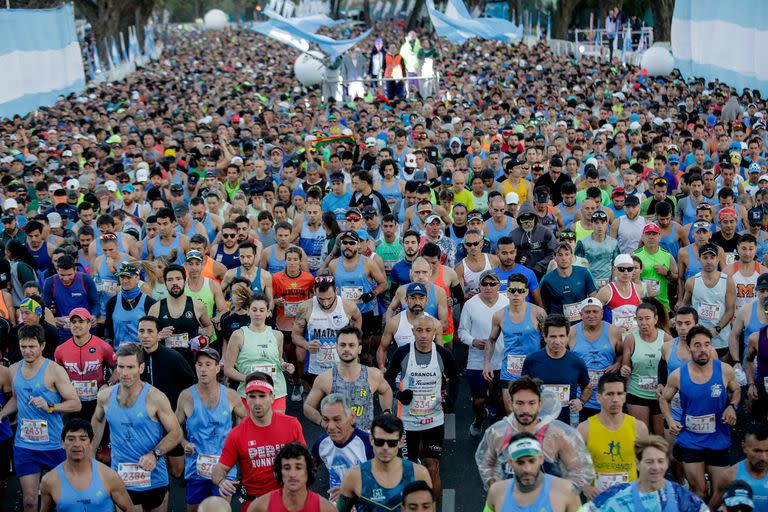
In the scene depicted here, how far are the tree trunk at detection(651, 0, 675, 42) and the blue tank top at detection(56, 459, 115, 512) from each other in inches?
1649

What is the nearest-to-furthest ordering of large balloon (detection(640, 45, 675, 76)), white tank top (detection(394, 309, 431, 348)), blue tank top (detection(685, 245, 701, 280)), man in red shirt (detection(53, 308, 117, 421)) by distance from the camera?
man in red shirt (detection(53, 308, 117, 421)), white tank top (detection(394, 309, 431, 348)), blue tank top (detection(685, 245, 701, 280)), large balloon (detection(640, 45, 675, 76))

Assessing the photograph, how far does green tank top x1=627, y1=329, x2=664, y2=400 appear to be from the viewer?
27.9 ft

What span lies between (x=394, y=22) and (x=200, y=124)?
3144 inches

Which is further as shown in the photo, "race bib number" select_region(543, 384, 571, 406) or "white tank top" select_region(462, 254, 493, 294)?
"white tank top" select_region(462, 254, 493, 294)

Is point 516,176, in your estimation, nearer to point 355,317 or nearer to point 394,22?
point 355,317

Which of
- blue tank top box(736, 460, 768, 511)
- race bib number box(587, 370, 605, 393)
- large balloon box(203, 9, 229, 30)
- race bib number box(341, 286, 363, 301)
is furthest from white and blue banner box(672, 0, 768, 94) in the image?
large balloon box(203, 9, 229, 30)

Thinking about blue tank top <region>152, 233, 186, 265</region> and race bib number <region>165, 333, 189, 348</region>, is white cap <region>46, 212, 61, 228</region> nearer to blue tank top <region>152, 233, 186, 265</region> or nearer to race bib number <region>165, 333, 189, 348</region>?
blue tank top <region>152, 233, 186, 265</region>

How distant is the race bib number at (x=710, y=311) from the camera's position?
32.1 ft

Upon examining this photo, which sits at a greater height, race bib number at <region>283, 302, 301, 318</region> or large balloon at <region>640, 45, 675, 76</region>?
race bib number at <region>283, 302, 301, 318</region>

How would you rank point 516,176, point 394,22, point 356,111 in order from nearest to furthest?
point 516,176 < point 356,111 < point 394,22

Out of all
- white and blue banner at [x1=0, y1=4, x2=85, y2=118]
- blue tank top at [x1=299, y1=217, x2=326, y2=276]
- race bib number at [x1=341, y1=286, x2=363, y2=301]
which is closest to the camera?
race bib number at [x1=341, y1=286, x2=363, y2=301]

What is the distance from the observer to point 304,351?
1026cm

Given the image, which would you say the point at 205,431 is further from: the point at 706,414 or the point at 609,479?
the point at 706,414

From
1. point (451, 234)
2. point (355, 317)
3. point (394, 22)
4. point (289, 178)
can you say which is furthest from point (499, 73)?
point (394, 22)
